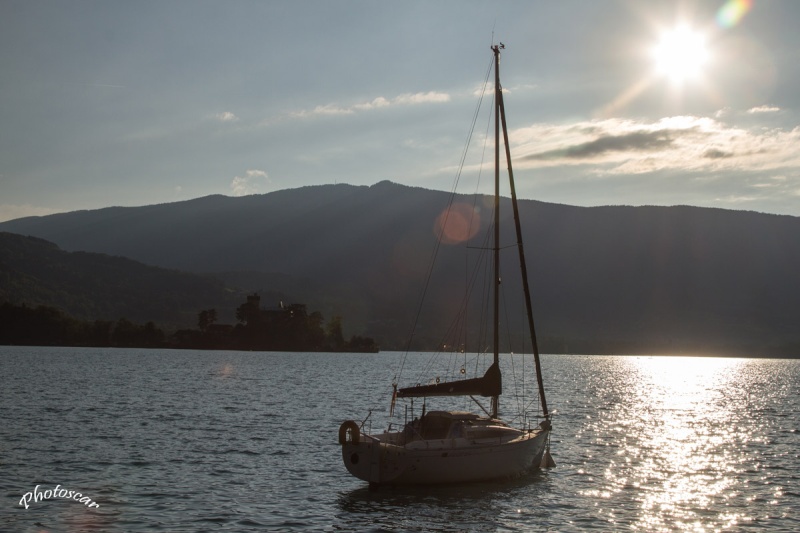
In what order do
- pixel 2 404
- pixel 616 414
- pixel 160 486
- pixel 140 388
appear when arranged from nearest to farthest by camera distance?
pixel 160 486 < pixel 2 404 < pixel 616 414 < pixel 140 388

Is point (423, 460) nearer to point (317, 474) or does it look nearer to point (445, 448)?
point (445, 448)

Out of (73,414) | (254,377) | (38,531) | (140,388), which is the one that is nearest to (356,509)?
(38,531)

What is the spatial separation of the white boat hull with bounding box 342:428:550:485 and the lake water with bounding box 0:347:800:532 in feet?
2.64

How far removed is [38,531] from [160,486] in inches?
368

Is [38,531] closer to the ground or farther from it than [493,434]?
closer to the ground

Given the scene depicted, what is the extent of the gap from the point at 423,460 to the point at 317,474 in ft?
28.4

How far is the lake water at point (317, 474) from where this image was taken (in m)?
34.5

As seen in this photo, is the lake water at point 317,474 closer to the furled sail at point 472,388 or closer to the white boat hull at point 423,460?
the white boat hull at point 423,460

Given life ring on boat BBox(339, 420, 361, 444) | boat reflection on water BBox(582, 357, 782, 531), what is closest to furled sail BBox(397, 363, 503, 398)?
life ring on boat BBox(339, 420, 361, 444)

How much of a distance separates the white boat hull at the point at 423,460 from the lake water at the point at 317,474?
0.80 meters

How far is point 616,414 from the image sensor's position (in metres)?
88.8

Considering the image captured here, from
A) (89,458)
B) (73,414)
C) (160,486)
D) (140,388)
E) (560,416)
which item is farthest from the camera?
(140,388)

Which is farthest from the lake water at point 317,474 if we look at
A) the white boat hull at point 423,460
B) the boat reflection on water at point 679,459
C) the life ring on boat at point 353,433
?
the life ring on boat at point 353,433

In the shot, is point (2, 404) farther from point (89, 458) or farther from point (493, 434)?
point (493, 434)
